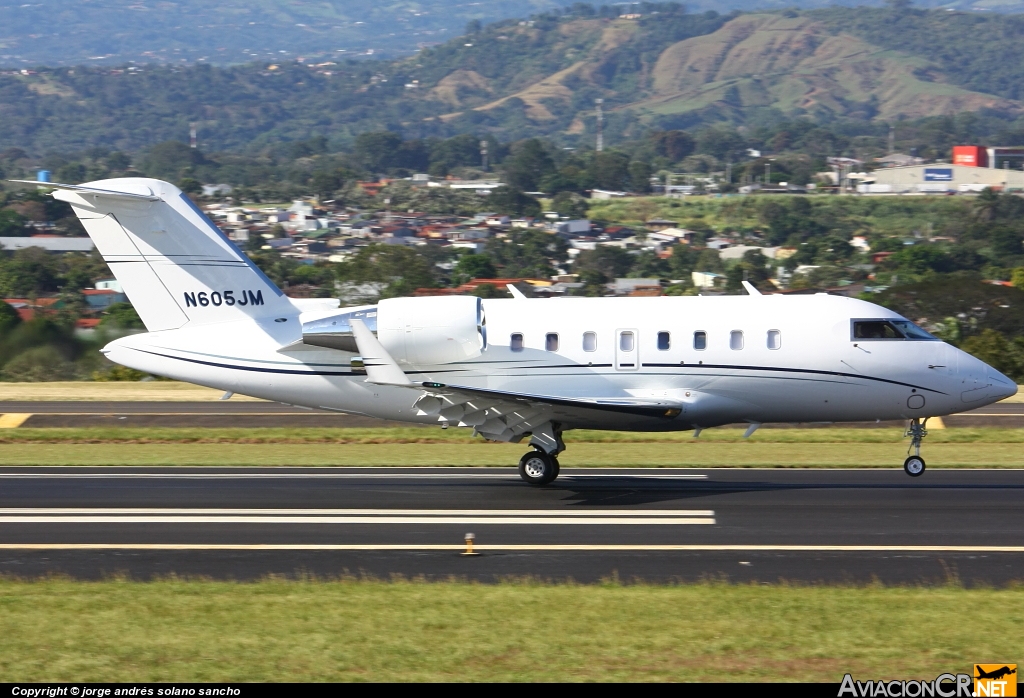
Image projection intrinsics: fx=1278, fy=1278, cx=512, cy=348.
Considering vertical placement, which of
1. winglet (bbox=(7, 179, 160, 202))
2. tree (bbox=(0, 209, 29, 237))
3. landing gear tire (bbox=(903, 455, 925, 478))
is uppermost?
winglet (bbox=(7, 179, 160, 202))

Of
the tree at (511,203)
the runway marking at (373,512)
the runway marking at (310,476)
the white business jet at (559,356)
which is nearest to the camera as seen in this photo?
the runway marking at (373,512)

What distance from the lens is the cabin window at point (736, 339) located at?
2262 centimetres

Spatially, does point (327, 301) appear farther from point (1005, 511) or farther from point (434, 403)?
point (1005, 511)

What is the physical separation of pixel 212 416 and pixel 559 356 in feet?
56.1

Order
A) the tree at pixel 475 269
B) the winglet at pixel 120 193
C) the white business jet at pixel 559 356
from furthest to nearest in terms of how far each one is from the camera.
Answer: the tree at pixel 475 269
the white business jet at pixel 559 356
the winglet at pixel 120 193

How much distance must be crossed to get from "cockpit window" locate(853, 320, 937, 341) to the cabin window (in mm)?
2071

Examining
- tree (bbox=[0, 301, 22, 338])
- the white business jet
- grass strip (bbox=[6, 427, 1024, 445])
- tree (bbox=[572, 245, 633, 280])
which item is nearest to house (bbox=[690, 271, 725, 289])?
tree (bbox=[572, 245, 633, 280])

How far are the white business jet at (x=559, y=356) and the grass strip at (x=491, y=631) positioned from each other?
773 centimetres

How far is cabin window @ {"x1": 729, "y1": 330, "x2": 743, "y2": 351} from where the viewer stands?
74.2ft

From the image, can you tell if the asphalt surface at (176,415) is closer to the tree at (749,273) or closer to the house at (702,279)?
the tree at (749,273)

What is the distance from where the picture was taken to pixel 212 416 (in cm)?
3700

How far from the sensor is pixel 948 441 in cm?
3064

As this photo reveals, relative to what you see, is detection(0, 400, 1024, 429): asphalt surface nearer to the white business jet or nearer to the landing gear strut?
the white business jet

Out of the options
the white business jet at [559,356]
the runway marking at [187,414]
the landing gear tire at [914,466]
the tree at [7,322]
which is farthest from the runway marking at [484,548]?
the tree at [7,322]
